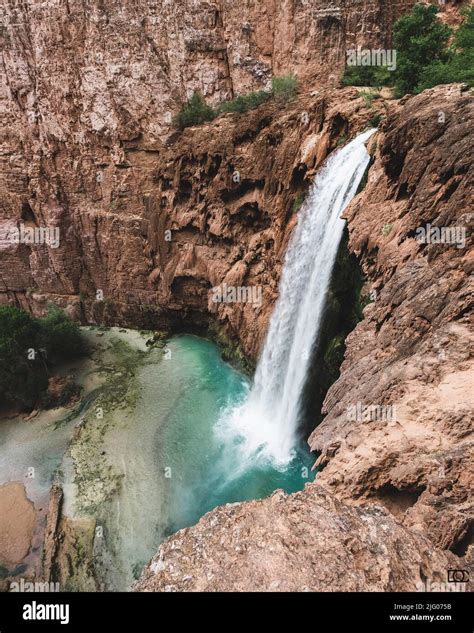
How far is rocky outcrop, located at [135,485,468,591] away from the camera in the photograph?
2.98m

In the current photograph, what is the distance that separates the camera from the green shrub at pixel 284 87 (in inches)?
707

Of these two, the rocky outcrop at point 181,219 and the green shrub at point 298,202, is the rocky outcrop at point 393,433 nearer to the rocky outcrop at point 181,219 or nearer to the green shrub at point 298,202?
the green shrub at point 298,202

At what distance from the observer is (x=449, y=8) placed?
56.3 feet

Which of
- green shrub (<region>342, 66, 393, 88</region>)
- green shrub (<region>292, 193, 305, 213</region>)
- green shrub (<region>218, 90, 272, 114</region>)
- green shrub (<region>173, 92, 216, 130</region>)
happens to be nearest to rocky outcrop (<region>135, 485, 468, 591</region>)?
green shrub (<region>292, 193, 305, 213</region>)

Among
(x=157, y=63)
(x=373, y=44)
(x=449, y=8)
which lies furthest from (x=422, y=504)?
(x=157, y=63)

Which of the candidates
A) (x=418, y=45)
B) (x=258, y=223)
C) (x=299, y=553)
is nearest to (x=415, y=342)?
(x=299, y=553)

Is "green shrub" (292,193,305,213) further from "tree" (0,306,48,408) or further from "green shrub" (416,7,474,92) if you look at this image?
"tree" (0,306,48,408)

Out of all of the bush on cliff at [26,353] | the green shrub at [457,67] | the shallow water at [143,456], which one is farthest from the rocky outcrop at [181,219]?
the bush on cliff at [26,353]

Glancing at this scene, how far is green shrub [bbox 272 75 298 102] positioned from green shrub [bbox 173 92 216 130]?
12.8ft

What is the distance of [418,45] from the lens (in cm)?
1439

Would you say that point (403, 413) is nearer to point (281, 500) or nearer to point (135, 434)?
point (281, 500)

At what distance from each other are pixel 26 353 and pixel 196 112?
1541cm

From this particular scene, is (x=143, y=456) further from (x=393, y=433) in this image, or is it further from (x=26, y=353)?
(x=393, y=433)

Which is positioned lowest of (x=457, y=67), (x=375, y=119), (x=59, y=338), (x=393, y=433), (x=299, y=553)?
(x=59, y=338)
